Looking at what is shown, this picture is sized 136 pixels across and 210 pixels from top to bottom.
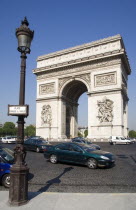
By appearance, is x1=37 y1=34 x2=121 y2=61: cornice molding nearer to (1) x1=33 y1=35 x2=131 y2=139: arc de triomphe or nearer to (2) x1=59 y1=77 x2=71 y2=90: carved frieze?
(1) x1=33 y1=35 x2=131 y2=139: arc de triomphe

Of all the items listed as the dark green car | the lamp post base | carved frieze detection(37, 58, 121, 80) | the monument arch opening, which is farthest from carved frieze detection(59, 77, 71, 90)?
the lamp post base

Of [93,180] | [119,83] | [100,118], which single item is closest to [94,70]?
[119,83]

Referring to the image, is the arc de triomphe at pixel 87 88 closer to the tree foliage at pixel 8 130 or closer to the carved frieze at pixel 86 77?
the carved frieze at pixel 86 77

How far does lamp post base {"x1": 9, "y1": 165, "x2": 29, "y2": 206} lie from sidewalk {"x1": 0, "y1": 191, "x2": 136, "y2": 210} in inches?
6.1

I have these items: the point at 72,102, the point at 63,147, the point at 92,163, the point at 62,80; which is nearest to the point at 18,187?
the point at 92,163

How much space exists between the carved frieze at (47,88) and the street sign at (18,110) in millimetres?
32491

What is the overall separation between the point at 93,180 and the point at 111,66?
87.9 feet

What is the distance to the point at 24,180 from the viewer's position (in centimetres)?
498

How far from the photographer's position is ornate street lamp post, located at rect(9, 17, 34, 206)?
4.89m

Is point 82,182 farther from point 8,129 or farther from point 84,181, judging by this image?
point 8,129

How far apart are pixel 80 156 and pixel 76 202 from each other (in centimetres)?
585

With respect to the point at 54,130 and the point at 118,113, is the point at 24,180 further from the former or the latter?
the point at 54,130

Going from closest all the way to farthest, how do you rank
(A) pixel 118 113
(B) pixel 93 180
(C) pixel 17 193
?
(C) pixel 17 193
(B) pixel 93 180
(A) pixel 118 113

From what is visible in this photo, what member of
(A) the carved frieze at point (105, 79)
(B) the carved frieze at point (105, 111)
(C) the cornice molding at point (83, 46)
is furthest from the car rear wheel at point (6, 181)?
(C) the cornice molding at point (83, 46)
